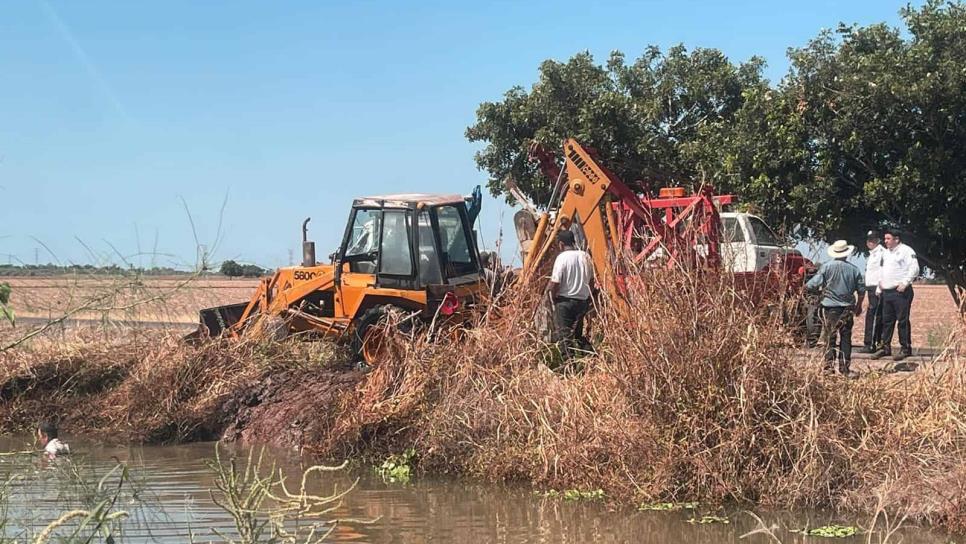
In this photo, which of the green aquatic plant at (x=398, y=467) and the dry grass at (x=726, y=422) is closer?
the dry grass at (x=726, y=422)

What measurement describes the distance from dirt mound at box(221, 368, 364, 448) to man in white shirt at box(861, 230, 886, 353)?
295 inches

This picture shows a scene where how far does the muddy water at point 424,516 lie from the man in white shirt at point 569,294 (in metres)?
2.22

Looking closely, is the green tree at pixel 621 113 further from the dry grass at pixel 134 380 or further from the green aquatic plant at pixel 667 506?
the green aquatic plant at pixel 667 506

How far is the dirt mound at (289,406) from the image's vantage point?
1159cm

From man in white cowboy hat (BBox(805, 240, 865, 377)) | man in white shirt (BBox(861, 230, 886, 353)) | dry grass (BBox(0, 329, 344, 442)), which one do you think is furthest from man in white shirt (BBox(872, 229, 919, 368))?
dry grass (BBox(0, 329, 344, 442))

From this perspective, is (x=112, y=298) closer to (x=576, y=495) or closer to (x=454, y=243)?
(x=576, y=495)

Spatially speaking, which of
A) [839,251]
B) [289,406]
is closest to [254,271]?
[289,406]

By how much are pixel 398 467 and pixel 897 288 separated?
766cm

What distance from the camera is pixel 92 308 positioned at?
6461 millimetres

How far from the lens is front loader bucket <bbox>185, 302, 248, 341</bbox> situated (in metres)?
14.6

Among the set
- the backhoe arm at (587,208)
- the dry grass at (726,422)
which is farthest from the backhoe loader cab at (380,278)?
the dry grass at (726,422)

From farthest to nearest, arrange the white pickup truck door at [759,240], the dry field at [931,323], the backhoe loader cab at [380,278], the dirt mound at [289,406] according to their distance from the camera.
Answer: the white pickup truck door at [759,240], the backhoe loader cab at [380,278], the dirt mound at [289,406], the dry field at [931,323]

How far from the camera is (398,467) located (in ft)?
34.4

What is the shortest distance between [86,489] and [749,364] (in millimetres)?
5499
